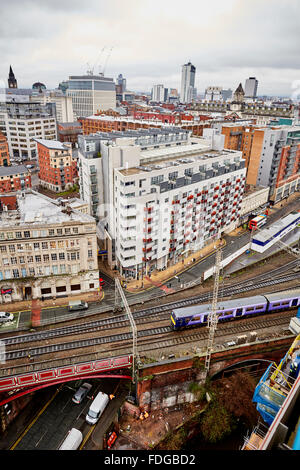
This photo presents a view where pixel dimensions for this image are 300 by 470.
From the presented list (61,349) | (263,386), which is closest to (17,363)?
(61,349)

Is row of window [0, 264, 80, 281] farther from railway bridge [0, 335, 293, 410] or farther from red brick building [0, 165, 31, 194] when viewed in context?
red brick building [0, 165, 31, 194]

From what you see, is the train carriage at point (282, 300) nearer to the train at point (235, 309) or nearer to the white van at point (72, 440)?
the train at point (235, 309)

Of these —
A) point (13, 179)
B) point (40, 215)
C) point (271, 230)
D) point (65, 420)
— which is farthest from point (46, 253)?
point (271, 230)

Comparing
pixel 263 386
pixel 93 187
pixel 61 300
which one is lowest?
pixel 61 300

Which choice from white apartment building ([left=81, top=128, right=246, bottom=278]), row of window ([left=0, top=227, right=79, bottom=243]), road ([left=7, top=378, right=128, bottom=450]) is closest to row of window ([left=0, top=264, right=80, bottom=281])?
row of window ([left=0, top=227, right=79, bottom=243])

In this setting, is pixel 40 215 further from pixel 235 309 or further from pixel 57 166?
pixel 57 166
